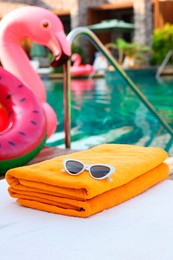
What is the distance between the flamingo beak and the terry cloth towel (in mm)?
1827

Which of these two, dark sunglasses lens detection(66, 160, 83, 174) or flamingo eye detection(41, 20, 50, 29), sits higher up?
dark sunglasses lens detection(66, 160, 83, 174)

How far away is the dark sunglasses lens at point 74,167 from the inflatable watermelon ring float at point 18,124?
1068 millimetres

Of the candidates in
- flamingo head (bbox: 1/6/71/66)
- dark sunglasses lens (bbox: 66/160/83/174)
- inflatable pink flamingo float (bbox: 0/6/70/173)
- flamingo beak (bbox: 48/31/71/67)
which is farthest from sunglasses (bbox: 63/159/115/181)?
flamingo head (bbox: 1/6/71/66)

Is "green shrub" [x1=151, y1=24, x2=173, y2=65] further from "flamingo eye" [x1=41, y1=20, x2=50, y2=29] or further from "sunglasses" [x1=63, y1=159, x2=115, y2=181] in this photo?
"sunglasses" [x1=63, y1=159, x2=115, y2=181]

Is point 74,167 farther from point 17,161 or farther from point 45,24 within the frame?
point 45,24

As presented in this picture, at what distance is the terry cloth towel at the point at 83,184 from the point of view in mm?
1470

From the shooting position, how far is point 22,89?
2959 mm

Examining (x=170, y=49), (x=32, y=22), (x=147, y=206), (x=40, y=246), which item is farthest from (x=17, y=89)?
(x=170, y=49)

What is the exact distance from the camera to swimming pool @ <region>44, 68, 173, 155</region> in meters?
5.25

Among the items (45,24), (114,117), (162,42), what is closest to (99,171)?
(45,24)

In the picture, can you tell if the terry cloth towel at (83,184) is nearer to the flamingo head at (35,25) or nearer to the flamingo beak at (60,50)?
the flamingo beak at (60,50)

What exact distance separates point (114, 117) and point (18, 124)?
417 centimetres

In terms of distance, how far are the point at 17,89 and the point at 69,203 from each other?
157 centimetres

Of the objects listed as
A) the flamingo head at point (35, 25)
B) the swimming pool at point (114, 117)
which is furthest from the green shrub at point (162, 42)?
the flamingo head at point (35, 25)
